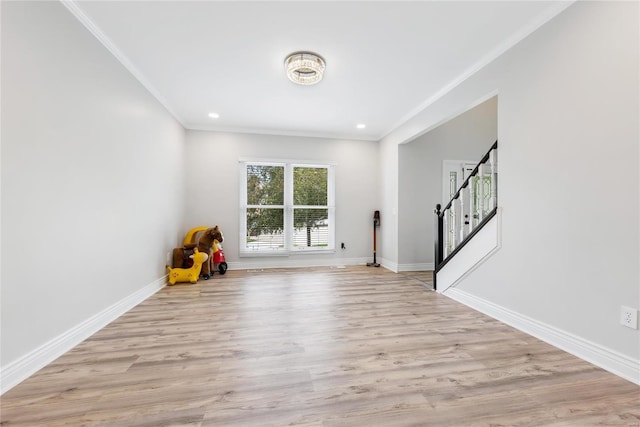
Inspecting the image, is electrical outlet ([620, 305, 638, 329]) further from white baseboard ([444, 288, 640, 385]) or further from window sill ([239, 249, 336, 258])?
window sill ([239, 249, 336, 258])

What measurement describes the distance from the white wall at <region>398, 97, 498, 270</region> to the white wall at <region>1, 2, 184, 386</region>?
166 inches

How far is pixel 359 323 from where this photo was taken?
262 centimetres

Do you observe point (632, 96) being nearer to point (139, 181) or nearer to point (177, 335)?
point (177, 335)

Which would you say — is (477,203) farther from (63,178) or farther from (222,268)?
(63,178)

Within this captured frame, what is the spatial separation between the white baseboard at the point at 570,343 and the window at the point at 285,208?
3.33 meters

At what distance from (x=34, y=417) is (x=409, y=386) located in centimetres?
204

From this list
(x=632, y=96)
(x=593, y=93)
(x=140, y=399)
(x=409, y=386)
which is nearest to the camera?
(x=140, y=399)

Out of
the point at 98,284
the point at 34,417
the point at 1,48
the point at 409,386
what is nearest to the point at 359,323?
the point at 409,386

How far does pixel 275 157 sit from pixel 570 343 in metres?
4.90

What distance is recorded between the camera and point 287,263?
5.52 m

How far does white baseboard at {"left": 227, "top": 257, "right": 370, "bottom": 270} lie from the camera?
17.4ft

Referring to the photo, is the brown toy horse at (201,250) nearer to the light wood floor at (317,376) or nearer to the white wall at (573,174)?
the light wood floor at (317,376)

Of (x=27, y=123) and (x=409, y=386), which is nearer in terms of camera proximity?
(x=409, y=386)

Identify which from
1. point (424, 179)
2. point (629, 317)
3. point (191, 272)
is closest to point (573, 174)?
point (629, 317)
